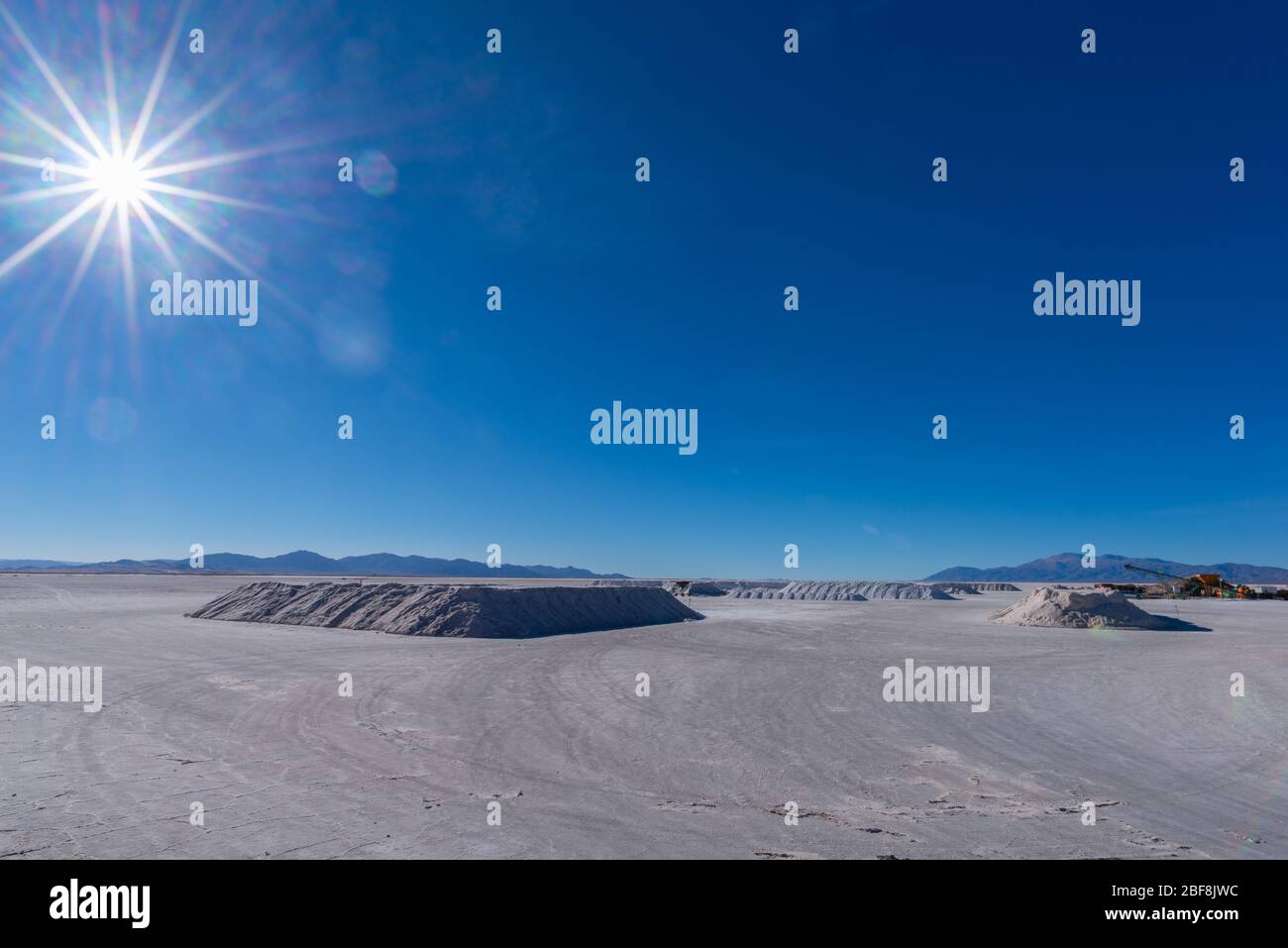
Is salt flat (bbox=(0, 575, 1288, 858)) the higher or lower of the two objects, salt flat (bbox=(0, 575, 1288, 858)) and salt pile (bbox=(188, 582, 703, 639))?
the higher

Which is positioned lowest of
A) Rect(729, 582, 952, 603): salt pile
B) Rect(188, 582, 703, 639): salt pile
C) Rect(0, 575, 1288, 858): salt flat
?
Rect(729, 582, 952, 603): salt pile

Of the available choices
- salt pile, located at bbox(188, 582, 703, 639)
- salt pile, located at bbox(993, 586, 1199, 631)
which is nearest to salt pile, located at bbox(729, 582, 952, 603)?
salt pile, located at bbox(993, 586, 1199, 631)

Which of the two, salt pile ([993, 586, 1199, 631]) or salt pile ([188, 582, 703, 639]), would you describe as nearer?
salt pile ([188, 582, 703, 639])

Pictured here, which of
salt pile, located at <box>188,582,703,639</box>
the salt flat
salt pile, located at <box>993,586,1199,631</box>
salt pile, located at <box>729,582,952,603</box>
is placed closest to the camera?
the salt flat

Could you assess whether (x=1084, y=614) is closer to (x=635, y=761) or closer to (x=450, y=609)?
(x=450, y=609)

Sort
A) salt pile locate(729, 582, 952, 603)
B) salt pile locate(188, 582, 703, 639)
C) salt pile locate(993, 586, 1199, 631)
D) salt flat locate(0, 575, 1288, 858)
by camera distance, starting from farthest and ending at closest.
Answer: salt pile locate(729, 582, 952, 603), salt pile locate(993, 586, 1199, 631), salt pile locate(188, 582, 703, 639), salt flat locate(0, 575, 1288, 858)

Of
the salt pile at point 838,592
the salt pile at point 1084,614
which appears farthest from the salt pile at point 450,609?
the salt pile at point 838,592

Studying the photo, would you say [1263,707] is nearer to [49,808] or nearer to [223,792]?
[223,792]

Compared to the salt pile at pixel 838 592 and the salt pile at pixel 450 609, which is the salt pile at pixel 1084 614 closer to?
the salt pile at pixel 450 609

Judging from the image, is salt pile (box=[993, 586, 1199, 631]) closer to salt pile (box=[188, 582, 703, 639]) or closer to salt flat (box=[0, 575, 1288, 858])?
salt flat (box=[0, 575, 1288, 858])
